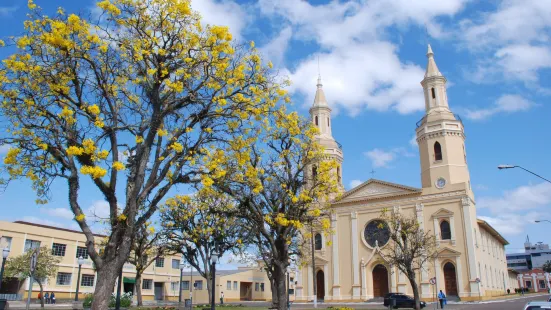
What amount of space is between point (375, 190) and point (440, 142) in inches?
356

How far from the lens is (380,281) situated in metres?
48.2

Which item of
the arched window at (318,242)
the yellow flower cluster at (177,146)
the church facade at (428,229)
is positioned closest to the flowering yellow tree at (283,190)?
the yellow flower cluster at (177,146)

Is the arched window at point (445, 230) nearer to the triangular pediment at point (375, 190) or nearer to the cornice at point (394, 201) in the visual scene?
the cornice at point (394, 201)

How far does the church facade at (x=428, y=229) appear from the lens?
144ft

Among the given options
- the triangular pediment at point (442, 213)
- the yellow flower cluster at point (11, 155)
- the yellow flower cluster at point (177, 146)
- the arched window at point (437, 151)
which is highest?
the arched window at point (437, 151)

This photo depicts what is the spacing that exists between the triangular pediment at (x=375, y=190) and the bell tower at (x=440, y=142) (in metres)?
2.55

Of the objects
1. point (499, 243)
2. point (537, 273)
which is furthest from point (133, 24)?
point (537, 273)

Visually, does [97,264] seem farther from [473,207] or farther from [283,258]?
[473,207]

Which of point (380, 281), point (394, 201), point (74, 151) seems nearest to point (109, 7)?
point (74, 151)

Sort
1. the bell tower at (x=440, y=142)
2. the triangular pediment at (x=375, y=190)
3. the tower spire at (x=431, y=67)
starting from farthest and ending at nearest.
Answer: the tower spire at (x=431, y=67) → the triangular pediment at (x=375, y=190) → the bell tower at (x=440, y=142)

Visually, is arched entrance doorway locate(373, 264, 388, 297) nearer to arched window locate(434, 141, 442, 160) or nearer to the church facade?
the church facade

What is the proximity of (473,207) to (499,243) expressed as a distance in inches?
932

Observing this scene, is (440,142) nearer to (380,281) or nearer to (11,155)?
(380,281)

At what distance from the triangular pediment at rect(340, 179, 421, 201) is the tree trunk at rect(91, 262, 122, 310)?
41536 millimetres
